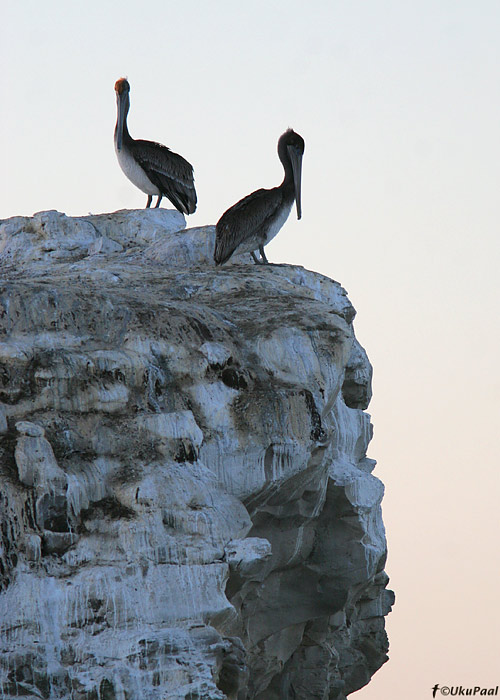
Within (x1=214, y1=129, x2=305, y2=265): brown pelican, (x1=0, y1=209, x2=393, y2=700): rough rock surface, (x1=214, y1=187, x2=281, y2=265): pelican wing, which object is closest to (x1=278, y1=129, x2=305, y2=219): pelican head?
(x1=214, y1=129, x2=305, y2=265): brown pelican

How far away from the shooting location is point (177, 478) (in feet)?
40.5

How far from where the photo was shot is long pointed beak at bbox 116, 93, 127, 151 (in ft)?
68.7

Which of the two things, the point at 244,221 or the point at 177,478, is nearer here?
the point at 177,478

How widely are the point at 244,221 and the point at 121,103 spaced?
591cm

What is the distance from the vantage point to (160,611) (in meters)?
11.5

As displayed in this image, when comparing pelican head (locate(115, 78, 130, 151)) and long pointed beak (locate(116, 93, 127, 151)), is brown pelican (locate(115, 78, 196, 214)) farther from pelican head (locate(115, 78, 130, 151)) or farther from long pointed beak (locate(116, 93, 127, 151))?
pelican head (locate(115, 78, 130, 151))

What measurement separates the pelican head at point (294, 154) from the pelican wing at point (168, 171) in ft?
6.37

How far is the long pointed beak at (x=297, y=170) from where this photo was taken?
739 inches

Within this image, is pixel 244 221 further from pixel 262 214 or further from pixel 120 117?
pixel 120 117

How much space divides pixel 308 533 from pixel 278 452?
2856 mm

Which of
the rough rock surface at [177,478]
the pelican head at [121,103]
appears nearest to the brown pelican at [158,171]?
the pelican head at [121,103]

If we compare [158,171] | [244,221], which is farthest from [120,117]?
[244,221]

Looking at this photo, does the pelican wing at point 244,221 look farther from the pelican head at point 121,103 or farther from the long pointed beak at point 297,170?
the pelican head at point 121,103

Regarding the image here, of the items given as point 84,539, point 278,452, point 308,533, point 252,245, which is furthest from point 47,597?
point 252,245
